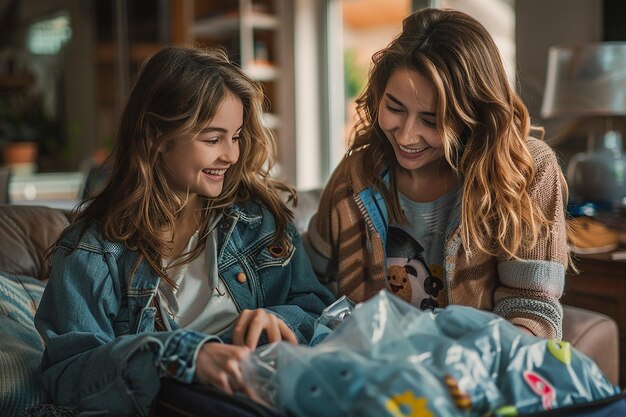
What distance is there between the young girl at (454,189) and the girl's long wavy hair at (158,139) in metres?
0.22

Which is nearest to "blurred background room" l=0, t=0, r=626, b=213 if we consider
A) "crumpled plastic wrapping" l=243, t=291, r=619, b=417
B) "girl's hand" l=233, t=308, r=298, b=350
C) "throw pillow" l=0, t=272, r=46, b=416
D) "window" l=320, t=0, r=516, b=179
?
"window" l=320, t=0, r=516, b=179

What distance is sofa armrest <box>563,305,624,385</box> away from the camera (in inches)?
70.5

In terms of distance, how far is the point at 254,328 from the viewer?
113 centimetres

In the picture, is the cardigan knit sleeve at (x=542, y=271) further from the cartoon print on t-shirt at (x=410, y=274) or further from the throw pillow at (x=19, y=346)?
the throw pillow at (x=19, y=346)

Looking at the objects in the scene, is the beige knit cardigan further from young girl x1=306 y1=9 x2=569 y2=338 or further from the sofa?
the sofa

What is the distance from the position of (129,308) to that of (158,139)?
312mm

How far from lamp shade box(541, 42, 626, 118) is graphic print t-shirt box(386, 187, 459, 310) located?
4.63 feet

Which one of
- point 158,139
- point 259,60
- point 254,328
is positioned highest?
point 259,60

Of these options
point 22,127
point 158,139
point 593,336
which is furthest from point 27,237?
point 22,127

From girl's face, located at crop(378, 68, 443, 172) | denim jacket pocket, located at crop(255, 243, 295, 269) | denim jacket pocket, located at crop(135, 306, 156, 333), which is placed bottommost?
denim jacket pocket, located at crop(135, 306, 156, 333)

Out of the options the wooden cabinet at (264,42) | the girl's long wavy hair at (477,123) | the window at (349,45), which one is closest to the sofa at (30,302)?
the girl's long wavy hair at (477,123)

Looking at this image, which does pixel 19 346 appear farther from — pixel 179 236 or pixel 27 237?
pixel 27 237

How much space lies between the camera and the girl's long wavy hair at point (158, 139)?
4.65 feet

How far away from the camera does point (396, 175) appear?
160 centimetres
